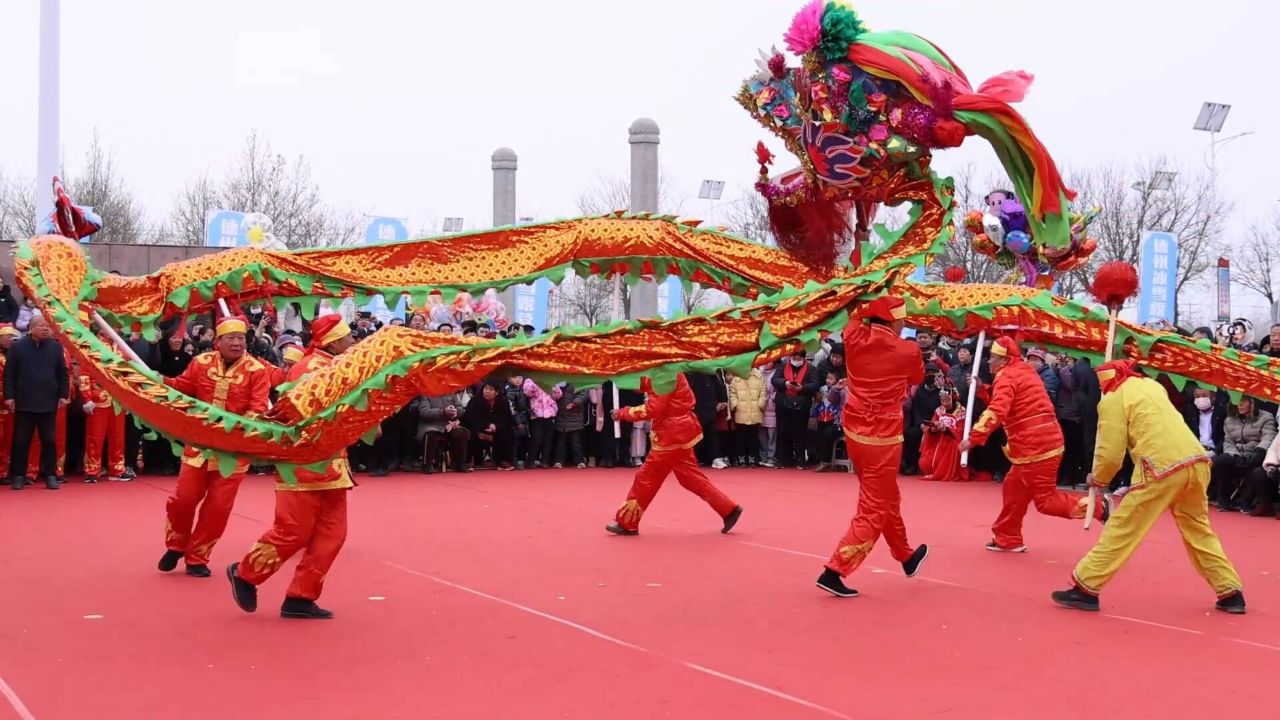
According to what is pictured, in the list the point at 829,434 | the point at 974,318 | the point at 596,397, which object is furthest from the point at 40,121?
the point at 974,318

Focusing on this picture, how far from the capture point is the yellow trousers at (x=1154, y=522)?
6.39 m

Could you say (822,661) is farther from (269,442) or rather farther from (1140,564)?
(1140,564)

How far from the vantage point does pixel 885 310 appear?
657cm

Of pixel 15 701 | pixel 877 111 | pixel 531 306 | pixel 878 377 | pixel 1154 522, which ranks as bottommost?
pixel 15 701

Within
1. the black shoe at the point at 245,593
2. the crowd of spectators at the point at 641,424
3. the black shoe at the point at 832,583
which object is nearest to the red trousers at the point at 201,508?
the black shoe at the point at 245,593

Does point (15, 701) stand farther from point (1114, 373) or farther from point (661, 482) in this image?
point (1114, 373)

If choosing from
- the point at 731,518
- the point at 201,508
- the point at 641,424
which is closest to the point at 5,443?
the point at 201,508

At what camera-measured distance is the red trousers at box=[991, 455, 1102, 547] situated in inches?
334

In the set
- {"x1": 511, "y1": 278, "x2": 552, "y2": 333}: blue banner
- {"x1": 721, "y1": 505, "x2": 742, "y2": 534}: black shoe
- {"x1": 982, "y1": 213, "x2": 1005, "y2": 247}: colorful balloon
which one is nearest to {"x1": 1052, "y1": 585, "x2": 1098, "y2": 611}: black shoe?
{"x1": 982, "y1": 213, "x2": 1005, "y2": 247}: colorful balloon

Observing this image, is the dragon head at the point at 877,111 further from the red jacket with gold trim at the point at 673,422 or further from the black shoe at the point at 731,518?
the black shoe at the point at 731,518

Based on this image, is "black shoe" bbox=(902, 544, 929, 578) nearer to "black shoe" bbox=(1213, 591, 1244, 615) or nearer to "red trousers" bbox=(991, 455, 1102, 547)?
"red trousers" bbox=(991, 455, 1102, 547)

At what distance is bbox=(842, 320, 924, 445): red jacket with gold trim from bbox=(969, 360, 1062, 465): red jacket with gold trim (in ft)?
5.89

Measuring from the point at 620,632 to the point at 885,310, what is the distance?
7.00ft

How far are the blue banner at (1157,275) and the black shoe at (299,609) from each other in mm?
14041
